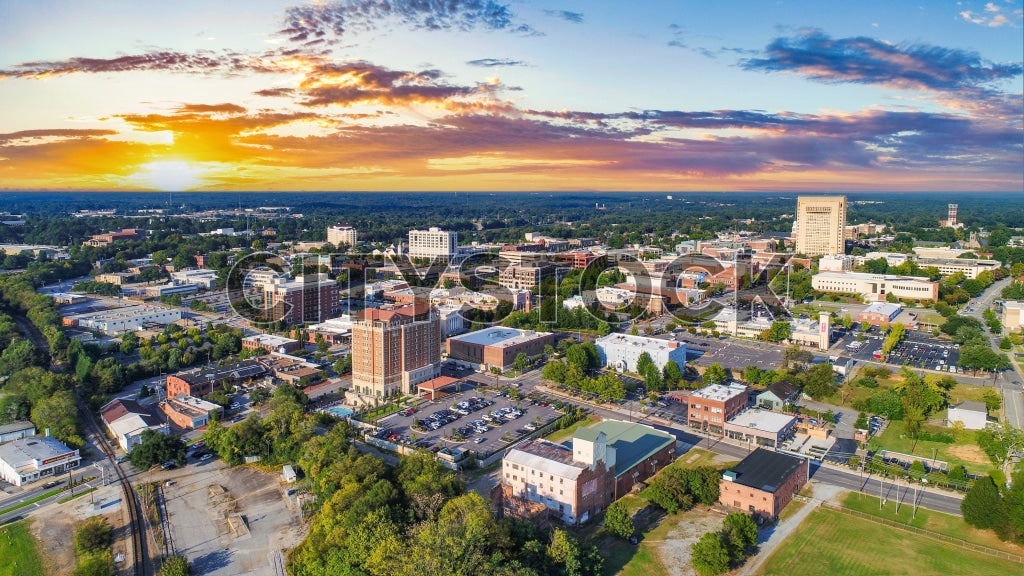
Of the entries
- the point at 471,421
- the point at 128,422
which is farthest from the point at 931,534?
the point at 128,422

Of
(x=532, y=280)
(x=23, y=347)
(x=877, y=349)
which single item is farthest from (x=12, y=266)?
(x=877, y=349)

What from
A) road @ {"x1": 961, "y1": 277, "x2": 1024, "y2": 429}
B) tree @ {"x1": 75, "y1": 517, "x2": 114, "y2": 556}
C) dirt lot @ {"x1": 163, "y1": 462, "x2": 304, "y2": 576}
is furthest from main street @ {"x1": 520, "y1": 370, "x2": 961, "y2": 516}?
tree @ {"x1": 75, "y1": 517, "x2": 114, "y2": 556}

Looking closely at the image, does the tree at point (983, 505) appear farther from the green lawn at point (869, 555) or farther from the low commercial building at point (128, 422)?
the low commercial building at point (128, 422)

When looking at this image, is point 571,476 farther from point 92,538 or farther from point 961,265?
Result: point 961,265

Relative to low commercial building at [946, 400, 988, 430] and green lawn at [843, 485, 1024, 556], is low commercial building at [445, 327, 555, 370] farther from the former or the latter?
low commercial building at [946, 400, 988, 430]

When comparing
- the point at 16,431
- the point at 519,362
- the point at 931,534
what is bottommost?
the point at 931,534

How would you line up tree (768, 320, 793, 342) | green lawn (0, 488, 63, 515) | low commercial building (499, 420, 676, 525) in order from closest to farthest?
low commercial building (499, 420, 676, 525), green lawn (0, 488, 63, 515), tree (768, 320, 793, 342)

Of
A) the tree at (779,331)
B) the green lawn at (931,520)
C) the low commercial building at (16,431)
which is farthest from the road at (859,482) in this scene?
the low commercial building at (16,431)
